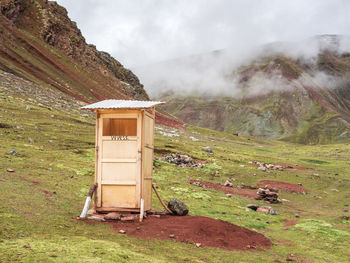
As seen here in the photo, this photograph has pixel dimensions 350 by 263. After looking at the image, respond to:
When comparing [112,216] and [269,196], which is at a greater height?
[112,216]

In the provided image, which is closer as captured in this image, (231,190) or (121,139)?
(121,139)

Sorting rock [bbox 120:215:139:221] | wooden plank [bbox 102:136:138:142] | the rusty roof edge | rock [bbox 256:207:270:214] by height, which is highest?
the rusty roof edge

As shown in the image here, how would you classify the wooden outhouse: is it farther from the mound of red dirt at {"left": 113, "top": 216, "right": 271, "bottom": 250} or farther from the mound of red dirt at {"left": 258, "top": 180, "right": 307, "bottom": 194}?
the mound of red dirt at {"left": 258, "top": 180, "right": 307, "bottom": 194}

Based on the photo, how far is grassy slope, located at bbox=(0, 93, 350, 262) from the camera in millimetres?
9242

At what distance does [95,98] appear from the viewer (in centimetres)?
7888

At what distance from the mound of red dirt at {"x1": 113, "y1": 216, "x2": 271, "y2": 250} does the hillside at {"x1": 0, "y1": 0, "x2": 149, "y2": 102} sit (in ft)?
177

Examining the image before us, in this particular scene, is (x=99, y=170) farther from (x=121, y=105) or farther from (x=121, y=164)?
(x=121, y=105)

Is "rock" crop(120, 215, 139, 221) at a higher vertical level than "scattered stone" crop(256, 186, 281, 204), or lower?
higher

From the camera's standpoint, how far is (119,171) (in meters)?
14.4

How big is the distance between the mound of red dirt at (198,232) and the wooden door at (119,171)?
53.2 inches

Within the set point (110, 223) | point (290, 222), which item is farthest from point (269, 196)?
point (110, 223)

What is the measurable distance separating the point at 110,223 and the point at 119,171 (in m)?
2.26

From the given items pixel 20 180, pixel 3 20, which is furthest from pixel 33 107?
pixel 3 20

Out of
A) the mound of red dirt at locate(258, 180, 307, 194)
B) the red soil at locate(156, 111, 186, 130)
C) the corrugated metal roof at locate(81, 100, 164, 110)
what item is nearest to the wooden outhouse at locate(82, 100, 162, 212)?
the corrugated metal roof at locate(81, 100, 164, 110)
